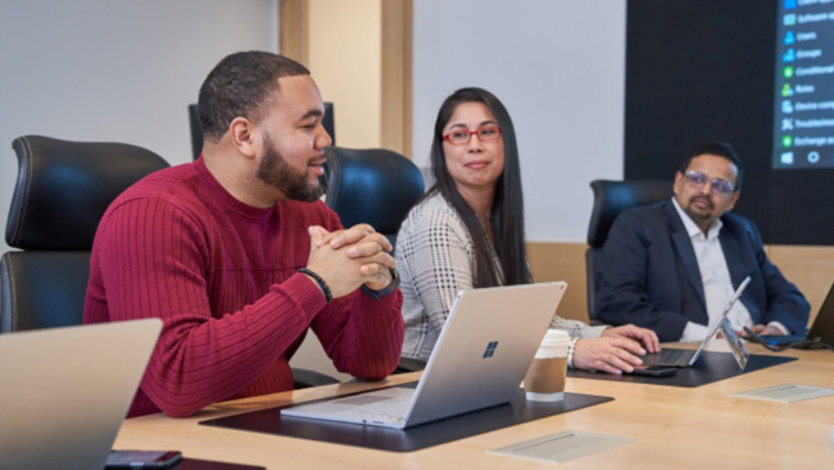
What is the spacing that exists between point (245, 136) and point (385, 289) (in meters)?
0.40

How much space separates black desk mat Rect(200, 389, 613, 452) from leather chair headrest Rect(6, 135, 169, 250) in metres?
0.83

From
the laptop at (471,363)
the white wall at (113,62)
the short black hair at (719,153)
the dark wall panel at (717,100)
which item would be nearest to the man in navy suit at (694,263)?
the short black hair at (719,153)

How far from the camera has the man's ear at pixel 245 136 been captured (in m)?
1.76

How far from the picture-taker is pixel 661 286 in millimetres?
3393

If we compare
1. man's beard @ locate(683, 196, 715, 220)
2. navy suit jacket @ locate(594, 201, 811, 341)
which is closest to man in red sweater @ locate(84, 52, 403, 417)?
navy suit jacket @ locate(594, 201, 811, 341)

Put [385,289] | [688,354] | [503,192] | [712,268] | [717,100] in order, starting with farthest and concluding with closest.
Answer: [717,100], [712,268], [503,192], [688,354], [385,289]

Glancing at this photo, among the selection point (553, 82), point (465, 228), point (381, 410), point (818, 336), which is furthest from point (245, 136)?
point (553, 82)

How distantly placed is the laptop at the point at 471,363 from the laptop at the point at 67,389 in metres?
0.47

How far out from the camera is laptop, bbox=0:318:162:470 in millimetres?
810

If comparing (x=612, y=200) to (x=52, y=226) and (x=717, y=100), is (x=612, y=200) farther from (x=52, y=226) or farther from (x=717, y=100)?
(x=52, y=226)

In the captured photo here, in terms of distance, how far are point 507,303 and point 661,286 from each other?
7.09 ft

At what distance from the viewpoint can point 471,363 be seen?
53.9 inches

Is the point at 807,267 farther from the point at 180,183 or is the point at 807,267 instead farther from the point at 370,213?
the point at 180,183

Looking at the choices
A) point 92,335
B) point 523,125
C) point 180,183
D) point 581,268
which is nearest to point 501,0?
point 523,125
